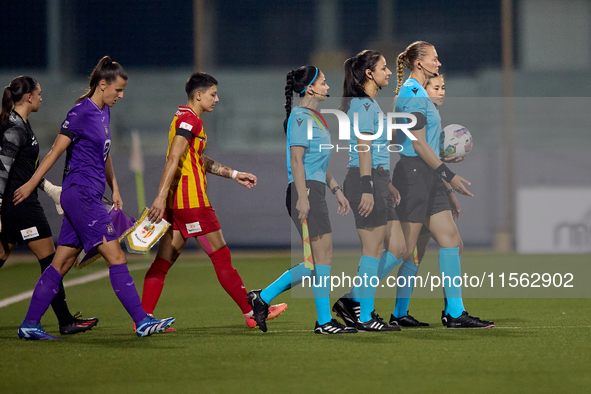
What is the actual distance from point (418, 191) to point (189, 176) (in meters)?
1.67

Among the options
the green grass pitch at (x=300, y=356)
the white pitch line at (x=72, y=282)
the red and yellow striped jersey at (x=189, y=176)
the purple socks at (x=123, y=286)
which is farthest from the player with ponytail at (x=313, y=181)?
the white pitch line at (x=72, y=282)

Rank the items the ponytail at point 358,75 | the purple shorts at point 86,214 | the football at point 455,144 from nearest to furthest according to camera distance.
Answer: the purple shorts at point 86,214 < the ponytail at point 358,75 < the football at point 455,144

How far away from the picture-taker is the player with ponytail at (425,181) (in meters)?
5.68

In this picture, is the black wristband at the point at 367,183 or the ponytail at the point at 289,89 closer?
the black wristband at the point at 367,183

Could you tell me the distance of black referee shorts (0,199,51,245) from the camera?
19.4 ft

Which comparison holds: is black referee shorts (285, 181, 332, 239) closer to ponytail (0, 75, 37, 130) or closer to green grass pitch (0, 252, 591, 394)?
green grass pitch (0, 252, 591, 394)

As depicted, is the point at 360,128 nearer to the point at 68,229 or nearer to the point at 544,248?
the point at 68,229

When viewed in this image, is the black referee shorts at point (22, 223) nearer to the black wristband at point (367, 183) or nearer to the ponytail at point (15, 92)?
the ponytail at point (15, 92)

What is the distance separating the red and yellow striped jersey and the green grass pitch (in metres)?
0.98

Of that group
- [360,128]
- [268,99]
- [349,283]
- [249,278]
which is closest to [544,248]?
[349,283]

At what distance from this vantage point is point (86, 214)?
539cm

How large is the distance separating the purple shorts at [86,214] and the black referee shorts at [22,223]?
61 centimetres

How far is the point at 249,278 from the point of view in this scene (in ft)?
35.3

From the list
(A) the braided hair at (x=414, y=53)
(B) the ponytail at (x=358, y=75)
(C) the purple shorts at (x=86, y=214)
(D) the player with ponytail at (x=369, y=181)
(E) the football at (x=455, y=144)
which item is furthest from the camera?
(E) the football at (x=455, y=144)
